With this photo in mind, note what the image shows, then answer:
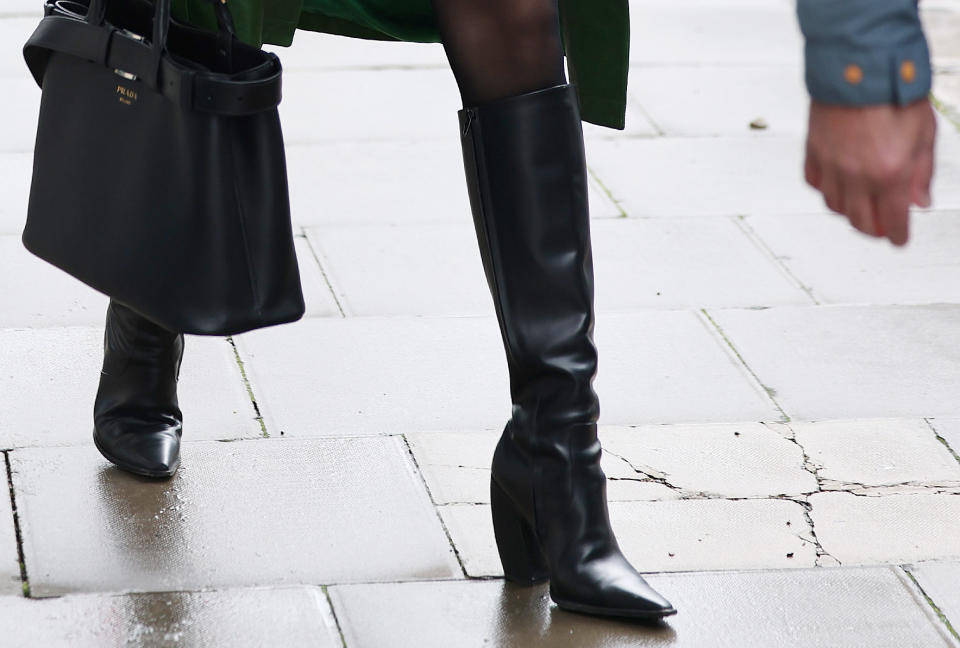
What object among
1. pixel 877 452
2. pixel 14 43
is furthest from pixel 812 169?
pixel 14 43

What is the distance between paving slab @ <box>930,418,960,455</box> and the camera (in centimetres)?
302

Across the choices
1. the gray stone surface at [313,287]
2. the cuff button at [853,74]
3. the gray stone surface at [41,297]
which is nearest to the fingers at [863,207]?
the cuff button at [853,74]

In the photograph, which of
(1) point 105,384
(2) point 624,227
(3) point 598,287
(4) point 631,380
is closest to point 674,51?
(2) point 624,227

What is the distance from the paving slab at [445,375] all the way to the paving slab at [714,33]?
8.44 feet

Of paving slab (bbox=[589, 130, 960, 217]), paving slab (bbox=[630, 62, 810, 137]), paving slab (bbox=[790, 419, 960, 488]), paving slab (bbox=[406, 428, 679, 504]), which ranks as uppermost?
paving slab (bbox=[406, 428, 679, 504])

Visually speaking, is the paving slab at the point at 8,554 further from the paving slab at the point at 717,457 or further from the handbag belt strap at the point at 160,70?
the paving slab at the point at 717,457

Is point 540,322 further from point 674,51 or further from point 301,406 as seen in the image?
point 674,51

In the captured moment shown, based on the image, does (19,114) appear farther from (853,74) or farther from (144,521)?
(853,74)

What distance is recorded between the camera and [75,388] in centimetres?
311

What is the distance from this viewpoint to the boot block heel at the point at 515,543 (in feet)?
8.03

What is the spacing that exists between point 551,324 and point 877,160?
0.82m

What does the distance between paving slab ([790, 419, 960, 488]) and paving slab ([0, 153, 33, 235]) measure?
79.4 inches

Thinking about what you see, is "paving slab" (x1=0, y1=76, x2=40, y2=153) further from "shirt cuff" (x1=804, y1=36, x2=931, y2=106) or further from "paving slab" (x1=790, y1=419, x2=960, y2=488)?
"shirt cuff" (x1=804, y1=36, x2=931, y2=106)

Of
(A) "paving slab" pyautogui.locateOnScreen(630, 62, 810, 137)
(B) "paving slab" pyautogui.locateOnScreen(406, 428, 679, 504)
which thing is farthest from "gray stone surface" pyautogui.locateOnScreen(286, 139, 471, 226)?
(B) "paving slab" pyautogui.locateOnScreen(406, 428, 679, 504)
